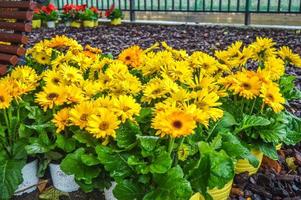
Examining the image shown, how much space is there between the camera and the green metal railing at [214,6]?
9492 millimetres

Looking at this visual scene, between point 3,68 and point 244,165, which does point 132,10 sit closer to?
point 3,68

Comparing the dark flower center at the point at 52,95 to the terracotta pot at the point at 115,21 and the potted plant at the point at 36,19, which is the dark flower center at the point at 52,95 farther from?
the terracotta pot at the point at 115,21

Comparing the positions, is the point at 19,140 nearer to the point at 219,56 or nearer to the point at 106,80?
the point at 106,80

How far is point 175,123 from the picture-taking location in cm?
164

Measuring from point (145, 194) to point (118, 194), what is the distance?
0.35ft

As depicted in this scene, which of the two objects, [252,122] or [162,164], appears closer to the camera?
[162,164]

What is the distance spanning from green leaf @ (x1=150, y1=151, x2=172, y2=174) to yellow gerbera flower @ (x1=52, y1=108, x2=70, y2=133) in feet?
1.40

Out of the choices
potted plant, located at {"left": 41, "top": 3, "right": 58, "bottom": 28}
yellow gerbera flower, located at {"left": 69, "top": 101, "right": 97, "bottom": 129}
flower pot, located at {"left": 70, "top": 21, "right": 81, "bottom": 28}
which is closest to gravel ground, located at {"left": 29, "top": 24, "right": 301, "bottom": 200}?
flower pot, located at {"left": 70, "top": 21, "right": 81, "bottom": 28}

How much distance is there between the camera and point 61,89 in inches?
81.4

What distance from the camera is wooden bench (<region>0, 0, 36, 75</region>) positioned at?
322 cm

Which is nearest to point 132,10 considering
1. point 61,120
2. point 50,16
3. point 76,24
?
point 76,24

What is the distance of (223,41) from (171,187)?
5.96m

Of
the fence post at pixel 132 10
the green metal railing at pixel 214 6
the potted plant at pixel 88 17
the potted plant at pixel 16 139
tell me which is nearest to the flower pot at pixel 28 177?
the potted plant at pixel 16 139

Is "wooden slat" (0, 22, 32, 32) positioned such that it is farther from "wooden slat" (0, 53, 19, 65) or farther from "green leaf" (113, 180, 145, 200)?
"green leaf" (113, 180, 145, 200)
